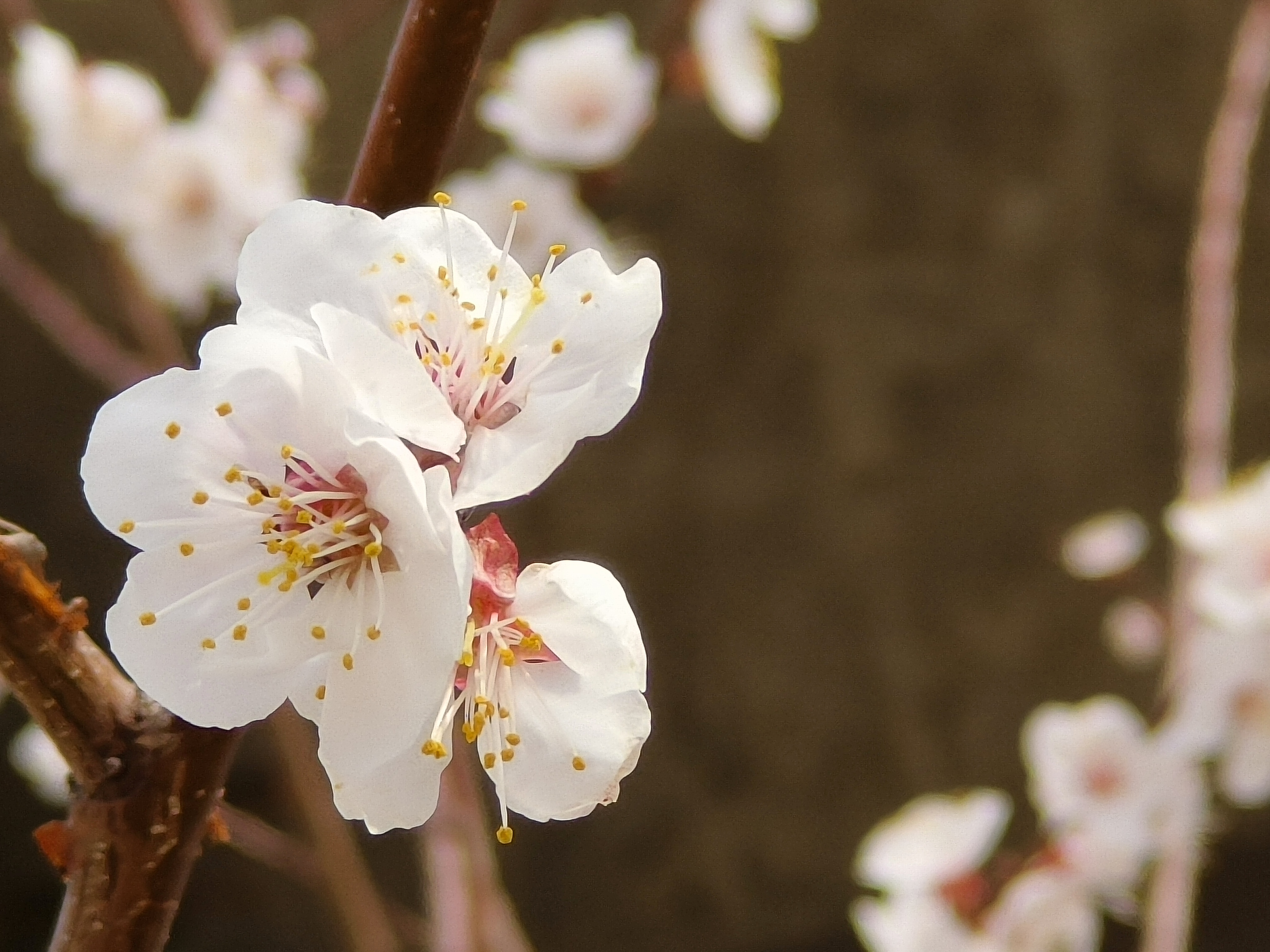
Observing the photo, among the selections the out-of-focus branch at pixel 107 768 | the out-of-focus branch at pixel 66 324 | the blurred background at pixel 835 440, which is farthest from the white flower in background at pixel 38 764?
the out-of-focus branch at pixel 107 768

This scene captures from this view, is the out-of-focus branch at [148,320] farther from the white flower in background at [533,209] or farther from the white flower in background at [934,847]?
the white flower in background at [934,847]

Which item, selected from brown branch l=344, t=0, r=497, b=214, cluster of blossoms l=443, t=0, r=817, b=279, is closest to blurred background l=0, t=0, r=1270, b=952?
cluster of blossoms l=443, t=0, r=817, b=279

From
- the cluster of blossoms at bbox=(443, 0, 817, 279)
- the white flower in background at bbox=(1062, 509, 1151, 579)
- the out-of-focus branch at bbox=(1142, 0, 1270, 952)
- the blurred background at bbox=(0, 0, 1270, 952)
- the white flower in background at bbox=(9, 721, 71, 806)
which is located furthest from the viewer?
the blurred background at bbox=(0, 0, 1270, 952)

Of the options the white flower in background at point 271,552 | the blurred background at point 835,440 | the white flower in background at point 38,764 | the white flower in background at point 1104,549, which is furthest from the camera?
the blurred background at point 835,440

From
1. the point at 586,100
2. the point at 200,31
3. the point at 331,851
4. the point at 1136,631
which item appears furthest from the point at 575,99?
the point at 1136,631

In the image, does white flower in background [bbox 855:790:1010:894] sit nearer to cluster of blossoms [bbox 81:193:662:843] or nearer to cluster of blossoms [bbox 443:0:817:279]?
cluster of blossoms [bbox 443:0:817:279]

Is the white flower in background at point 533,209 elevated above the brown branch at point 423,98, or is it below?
above
